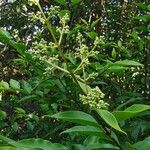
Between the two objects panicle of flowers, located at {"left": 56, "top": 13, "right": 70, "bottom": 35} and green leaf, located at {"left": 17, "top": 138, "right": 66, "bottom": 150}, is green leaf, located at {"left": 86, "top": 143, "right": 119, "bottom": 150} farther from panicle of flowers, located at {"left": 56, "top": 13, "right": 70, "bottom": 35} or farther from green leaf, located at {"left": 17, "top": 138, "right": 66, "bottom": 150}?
panicle of flowers, located at {"left": 56, "top": 13, "right": 70, "bottom": 35}

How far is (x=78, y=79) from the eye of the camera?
1.96 metres

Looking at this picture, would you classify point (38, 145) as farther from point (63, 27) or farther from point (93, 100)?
point (63, 27)

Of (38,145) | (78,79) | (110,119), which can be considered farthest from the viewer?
(78,79)

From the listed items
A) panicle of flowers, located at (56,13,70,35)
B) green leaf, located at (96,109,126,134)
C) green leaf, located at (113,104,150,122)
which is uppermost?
panicle of flowers, located at (56,13,70,35)

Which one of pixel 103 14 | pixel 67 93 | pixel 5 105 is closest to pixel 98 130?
pixel 67 93

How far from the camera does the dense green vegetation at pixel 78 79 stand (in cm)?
166

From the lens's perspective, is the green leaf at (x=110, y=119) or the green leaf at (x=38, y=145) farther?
the green leaf at (x=38, y=145)

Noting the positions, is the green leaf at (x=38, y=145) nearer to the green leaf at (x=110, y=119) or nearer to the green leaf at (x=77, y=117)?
the green leaf at (x=77, y=117)

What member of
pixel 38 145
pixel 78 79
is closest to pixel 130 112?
pixel 38 145

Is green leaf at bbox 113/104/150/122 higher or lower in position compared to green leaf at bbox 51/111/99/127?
lower

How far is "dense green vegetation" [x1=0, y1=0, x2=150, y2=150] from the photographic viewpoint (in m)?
1.66

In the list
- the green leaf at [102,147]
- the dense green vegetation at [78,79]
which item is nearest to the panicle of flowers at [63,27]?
the dense green vegetation at [78,79]

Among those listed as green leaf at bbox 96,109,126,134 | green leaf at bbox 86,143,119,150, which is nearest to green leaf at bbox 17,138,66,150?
green leaf at bbox 86,143,119,150

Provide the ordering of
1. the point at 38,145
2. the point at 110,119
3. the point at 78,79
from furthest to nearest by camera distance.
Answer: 1. the point at 78,79
2. the point at 38,145
3. the point at 110,119
